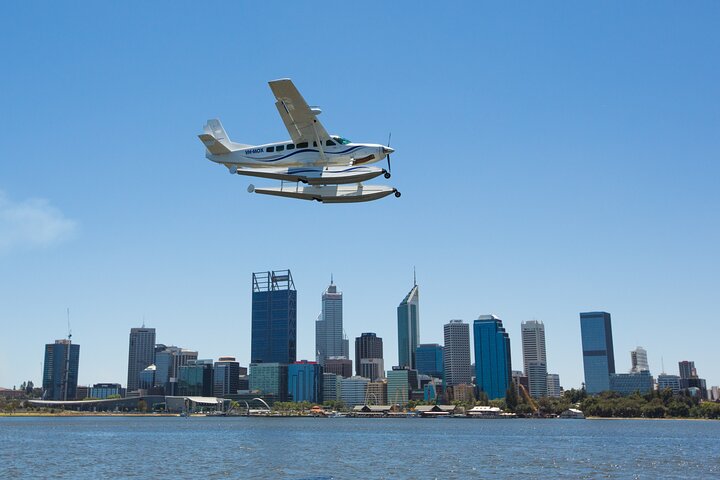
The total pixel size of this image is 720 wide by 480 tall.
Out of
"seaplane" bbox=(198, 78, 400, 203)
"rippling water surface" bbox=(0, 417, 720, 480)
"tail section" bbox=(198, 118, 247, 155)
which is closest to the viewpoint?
"seaplane" bbox=(198, 78, 400, 203)

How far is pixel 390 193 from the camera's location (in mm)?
37000

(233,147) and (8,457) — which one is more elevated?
(233,147)

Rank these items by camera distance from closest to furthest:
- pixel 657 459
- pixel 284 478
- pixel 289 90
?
pixel 289 90, pixel 284 478, pixel 657 459

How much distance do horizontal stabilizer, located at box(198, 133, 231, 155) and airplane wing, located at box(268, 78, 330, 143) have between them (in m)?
4.88

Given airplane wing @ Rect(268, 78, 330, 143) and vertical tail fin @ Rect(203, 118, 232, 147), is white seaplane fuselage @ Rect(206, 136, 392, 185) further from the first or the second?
vertical tail fin @ Rect(203, 118, 232, 147)

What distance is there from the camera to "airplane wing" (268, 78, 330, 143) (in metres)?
34.7

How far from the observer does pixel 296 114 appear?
1435 inches

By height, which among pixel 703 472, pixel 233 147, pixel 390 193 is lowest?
pixel 703 472

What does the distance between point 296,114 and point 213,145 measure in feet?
22.4

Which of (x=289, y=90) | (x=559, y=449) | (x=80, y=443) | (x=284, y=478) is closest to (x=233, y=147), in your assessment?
(x=289, y=90)

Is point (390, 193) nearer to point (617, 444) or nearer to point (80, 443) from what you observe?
point (617, 444)

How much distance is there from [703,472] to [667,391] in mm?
139711

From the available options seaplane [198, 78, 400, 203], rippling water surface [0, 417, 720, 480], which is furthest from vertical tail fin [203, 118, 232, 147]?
rippling water surface [0, 417, 720, 480]

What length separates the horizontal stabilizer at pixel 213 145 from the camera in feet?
135
